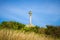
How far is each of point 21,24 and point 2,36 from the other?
67.3ft

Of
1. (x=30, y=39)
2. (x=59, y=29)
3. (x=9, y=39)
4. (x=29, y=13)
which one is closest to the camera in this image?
(x=9, y=39)

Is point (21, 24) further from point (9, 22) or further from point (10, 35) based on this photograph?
point (10, 35)

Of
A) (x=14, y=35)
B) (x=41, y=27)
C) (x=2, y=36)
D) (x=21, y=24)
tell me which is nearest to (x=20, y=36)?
(x=14, y=35)

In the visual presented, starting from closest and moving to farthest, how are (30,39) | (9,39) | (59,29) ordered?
(9,39)
(30,39)
(59,29)

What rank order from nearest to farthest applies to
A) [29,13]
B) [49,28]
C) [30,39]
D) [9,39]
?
[9,39], [30,39], [49,28], [29,13]

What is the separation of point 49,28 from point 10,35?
22.0 meters

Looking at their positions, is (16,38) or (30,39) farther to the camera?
(30,39)

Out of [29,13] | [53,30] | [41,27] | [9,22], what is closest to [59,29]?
[53,30]

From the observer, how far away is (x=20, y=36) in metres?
8.87

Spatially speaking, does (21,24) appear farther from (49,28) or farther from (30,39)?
(30,39)

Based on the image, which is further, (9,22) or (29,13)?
(29,13)

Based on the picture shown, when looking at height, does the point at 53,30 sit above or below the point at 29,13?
below

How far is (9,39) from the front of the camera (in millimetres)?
8406

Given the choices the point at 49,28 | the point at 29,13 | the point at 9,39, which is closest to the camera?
the point at 9,39
